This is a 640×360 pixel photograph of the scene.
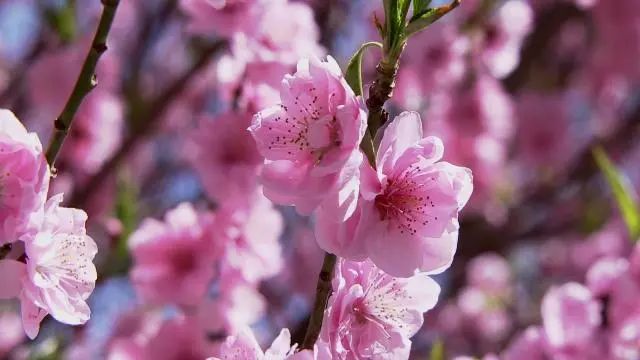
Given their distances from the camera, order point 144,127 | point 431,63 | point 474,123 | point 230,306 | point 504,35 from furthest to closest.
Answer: point 474,123, point 431,63, point 504,35, point 144,127, point 230,306

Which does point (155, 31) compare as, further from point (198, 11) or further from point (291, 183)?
point (291, 183)

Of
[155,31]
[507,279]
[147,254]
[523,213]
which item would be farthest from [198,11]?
[507,279]

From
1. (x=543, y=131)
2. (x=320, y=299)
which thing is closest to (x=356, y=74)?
(x=320, y=299)

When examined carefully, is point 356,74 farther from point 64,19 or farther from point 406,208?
point 64,19

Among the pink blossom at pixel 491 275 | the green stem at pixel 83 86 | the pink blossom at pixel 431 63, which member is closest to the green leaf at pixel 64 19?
the pink blossom at pixel 431 63

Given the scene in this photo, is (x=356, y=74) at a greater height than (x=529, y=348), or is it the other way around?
(x=356, y=74)

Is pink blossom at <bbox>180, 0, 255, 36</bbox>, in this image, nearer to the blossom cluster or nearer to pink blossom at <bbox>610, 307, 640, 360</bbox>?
the blossom cluster

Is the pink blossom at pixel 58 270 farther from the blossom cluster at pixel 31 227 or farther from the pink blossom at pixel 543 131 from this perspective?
the pink blossom at pixel 543 131
